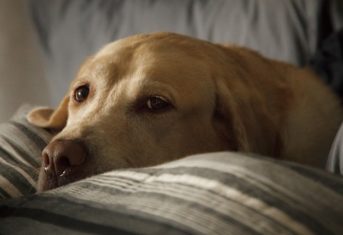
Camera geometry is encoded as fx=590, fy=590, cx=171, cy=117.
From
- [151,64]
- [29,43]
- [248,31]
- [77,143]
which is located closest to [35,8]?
[29,43]

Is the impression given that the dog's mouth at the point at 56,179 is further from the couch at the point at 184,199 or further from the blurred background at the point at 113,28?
the blurred background at the point at 113,28

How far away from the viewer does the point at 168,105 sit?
1.36 metres

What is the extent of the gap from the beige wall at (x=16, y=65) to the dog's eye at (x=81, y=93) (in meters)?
1.05

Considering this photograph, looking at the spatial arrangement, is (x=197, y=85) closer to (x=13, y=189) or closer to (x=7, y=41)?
(x=13, y=189)

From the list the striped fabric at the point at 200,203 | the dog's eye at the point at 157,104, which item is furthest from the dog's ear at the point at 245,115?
the striped fabric at the point at 200,203

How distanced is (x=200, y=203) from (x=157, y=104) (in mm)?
650

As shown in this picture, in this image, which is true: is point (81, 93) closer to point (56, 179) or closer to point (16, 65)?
point (56, 179)

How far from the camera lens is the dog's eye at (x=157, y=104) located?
136cm

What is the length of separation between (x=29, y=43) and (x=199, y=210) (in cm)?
193

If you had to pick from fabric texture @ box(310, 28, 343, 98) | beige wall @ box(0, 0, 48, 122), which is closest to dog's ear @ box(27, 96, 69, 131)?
fabric texture @ box(310, 28, 343, 98)

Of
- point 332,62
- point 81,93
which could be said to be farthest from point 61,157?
point 332,62

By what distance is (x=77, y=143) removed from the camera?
119cm

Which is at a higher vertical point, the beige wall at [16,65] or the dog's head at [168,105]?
the dog's head at [168,105]

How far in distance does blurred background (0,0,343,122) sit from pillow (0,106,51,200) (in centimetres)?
48
